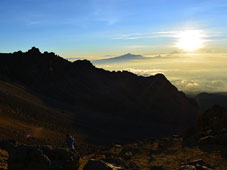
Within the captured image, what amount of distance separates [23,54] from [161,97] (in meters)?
46.9

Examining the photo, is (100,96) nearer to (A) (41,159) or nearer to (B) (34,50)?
(B) (34,50)

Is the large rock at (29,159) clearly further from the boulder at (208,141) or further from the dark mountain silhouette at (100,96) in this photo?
the dark mountain silhouette at (100,96)

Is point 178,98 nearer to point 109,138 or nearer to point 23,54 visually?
point 109,138

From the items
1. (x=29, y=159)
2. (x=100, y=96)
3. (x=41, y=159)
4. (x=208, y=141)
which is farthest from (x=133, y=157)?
(x=100, y=96)

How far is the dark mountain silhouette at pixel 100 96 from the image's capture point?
160 ft

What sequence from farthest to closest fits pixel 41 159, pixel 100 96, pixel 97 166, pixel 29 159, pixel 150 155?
pixel 100 96
pixel 150 155
pixel 97 166
pixel 29 159
pixel 41 159

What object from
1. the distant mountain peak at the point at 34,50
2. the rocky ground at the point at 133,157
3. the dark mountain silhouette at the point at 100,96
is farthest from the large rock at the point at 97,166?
the distant mountain peak at the point at 34,50

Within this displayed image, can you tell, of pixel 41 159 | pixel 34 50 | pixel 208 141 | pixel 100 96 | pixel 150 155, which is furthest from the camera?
pixel 34 50

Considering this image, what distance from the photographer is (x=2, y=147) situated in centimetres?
1345

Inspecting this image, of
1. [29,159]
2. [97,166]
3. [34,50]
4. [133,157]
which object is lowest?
[133,157]

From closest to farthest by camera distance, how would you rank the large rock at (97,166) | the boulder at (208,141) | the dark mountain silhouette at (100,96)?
1. the large rock at (97,166)
2. the boulder at (208,141)
3. the dark mountain silhouette at (100,96)

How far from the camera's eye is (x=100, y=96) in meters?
63.9

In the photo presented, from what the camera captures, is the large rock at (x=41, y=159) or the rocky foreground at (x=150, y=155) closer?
the large rock at (x=41, y=159)

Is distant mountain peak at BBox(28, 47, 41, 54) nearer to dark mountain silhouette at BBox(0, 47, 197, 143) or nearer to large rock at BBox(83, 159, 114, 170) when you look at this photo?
dark mountain silhouette at BBox(0, 47, 197, 143)
